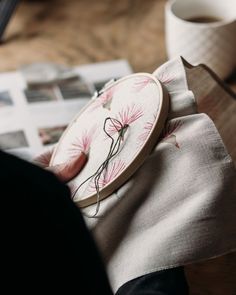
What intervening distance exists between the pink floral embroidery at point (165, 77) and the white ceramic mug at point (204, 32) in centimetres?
28

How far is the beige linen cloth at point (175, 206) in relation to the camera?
56cm

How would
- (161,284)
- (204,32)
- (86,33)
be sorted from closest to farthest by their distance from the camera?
(161,284), (204,32), (86,33)

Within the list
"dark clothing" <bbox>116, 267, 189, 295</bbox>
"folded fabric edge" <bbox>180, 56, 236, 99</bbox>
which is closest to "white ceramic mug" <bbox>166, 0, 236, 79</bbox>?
"folded fabric edge" <bbox>180, 56, 236, 99</bbox>

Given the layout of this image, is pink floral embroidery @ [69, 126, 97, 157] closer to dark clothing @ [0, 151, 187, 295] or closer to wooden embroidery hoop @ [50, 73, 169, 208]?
wooden embroidery hoop @ [50, 73, 169, 208]

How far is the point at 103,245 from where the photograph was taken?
60 cm

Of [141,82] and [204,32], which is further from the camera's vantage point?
[204,32]

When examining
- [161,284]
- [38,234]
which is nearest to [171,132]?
[161,284]

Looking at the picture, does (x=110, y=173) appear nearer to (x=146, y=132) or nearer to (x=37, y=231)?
(x=146, y=132)

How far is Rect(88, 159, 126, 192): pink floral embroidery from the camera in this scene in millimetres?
585

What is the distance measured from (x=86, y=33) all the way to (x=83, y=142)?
1.54 feet

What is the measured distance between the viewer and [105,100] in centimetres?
67

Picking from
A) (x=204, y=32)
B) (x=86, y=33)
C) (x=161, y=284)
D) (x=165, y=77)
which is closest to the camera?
(x=161, y=284)

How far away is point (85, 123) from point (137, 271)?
7.0 inches

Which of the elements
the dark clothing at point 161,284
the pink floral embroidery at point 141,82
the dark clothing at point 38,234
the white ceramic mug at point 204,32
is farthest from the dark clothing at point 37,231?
the white ceramic mug at point 204,32
